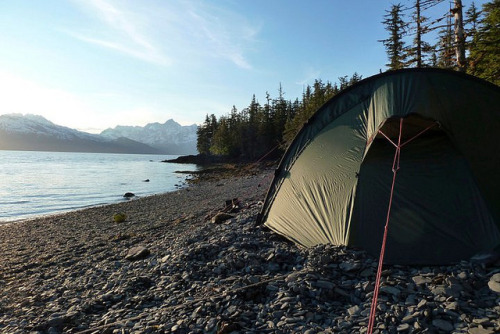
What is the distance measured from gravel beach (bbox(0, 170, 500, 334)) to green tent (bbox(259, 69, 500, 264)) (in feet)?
1.69

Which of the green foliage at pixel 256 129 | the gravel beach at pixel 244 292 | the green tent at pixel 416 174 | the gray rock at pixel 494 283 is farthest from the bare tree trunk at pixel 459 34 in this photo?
the green foliage at pixel 256 129

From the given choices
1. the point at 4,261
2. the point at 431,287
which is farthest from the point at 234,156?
the point at 431,287


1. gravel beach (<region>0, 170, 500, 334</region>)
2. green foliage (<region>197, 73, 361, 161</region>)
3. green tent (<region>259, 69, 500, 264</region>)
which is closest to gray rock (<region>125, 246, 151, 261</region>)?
gravel beach (<region>0, 170, 500, 334</region>)

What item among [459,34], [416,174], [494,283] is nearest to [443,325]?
[494,283]

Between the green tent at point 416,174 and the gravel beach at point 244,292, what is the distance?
1.69ft

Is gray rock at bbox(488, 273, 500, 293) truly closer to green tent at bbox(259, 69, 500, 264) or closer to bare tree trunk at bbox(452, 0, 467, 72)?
green tent at bbox(259, 69, 500, 264)

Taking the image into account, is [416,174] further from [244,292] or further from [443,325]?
[244,292]

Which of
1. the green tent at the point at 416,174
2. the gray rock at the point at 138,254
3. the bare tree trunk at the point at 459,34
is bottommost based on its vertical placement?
the gray rock at the point at 138,254

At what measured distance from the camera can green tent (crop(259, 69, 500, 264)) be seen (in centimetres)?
542

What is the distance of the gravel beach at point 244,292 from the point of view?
3842 millimetres

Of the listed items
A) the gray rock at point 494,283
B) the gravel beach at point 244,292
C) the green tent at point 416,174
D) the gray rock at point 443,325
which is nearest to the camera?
the gray rock at point 443,325

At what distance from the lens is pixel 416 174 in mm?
5996

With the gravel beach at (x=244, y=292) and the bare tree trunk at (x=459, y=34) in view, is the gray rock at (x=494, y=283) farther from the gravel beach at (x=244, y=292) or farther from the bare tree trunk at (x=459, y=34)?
the bare tree trunk at (x=459, y=34)

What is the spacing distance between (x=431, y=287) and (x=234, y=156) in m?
83.2
